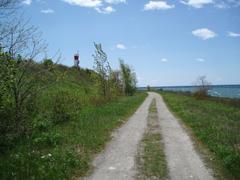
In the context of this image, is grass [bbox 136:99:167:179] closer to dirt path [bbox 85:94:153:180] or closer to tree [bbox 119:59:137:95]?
dirt path [bbox 85:94:153:180]

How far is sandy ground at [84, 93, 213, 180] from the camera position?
28.3 ft

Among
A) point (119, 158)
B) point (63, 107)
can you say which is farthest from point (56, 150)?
point (63, 107)

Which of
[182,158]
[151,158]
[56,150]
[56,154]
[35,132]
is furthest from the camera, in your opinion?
[35,132]

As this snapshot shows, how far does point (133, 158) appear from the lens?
34.0 feet

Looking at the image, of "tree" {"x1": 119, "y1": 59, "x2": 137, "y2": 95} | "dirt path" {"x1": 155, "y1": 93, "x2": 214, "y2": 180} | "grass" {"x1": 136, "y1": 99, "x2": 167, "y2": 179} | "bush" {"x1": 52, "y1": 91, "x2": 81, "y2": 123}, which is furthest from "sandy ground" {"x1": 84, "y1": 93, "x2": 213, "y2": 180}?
"tree" {"x1": 119, "y1": 59, "x2": 137, "y2": 95}

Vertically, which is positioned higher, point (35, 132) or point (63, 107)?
point (63, 107)

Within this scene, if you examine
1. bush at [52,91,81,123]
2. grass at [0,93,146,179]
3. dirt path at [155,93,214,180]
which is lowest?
dirt path at [155,93,214,180]

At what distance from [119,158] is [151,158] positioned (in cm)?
102

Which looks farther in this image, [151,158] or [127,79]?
[127,79]

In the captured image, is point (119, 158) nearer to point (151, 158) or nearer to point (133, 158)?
point (133, 158)

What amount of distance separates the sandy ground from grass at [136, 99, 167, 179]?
0.58 ft

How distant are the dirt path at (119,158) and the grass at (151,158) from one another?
0.74 feet

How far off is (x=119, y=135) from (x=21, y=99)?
508 cm

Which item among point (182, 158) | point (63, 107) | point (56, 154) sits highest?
point (63, 107)
